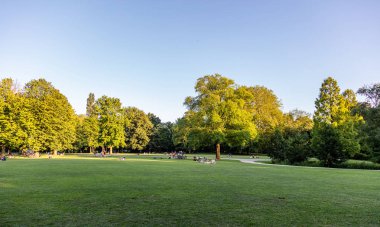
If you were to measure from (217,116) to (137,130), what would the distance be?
46.8m

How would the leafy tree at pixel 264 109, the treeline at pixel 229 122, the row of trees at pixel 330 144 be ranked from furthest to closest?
the leafy tree at pixel 264 109 → the treeline at pixel 229 122 → the row of trees at pixel 330 144

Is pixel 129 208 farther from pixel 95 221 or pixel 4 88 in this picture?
pixel 4 88

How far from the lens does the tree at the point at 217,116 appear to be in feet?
142

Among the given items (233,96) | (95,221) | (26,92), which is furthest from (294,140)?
(26,92)

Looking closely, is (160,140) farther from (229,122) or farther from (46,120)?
(229,122)

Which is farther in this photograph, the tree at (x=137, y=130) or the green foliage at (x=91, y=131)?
the tree at (x=137, y=130)

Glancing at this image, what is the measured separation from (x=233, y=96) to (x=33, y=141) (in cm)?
3491

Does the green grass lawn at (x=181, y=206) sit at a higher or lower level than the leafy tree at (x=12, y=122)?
lower

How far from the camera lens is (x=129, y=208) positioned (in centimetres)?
785

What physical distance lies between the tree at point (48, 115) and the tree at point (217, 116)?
2545 cm

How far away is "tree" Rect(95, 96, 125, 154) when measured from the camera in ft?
238

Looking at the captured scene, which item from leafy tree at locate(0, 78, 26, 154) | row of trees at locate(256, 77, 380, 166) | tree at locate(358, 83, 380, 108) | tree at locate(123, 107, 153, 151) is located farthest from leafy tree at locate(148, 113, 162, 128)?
tree at locate(358, 83, 380, 108)

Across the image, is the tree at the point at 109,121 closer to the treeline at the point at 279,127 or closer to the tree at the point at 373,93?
the treeline at the point at 279,127

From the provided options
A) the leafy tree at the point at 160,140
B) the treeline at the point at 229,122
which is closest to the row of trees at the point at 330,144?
the treeline at the point at 229,122
